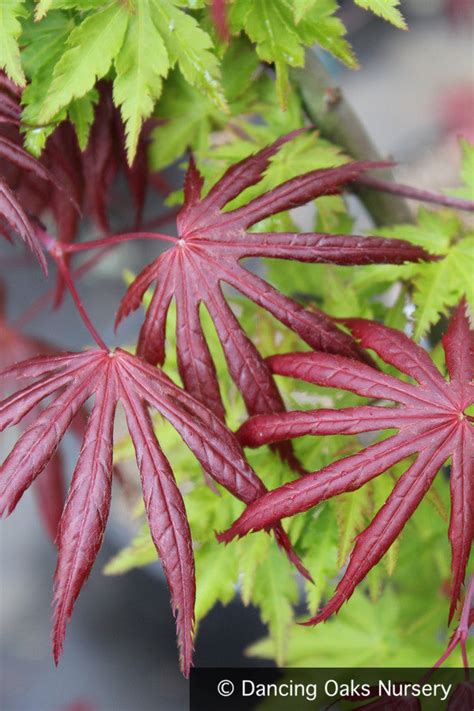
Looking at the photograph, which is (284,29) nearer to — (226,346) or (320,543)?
(226,346)

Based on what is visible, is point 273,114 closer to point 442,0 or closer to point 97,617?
point 97,617

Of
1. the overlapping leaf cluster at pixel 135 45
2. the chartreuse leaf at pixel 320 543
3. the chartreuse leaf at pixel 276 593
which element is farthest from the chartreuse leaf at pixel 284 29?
the chartreuse leaf at pixel 276 593

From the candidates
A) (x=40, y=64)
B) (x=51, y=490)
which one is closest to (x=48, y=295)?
(x=51, y=490)

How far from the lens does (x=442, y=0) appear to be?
2.18 m

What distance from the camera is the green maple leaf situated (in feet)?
1.73

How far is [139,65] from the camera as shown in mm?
532

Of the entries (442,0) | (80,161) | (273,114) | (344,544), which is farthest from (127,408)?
(442,0)

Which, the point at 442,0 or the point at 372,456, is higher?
the point at 442,0

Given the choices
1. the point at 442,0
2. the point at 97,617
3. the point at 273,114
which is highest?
the point at 442,0

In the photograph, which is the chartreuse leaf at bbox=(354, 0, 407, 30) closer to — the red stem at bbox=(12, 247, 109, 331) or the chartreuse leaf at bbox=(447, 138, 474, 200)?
the chartreuse leaf at bbox=(447, 138, 474, 200)

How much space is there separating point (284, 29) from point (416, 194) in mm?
196

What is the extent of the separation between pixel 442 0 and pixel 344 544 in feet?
6.82

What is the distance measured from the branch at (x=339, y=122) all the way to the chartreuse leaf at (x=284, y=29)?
14 cm

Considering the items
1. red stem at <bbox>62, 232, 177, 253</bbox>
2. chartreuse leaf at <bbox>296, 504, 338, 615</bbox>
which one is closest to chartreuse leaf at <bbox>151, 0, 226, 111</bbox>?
red stem at <bbox>62, 232, 177, 253</bbox>
